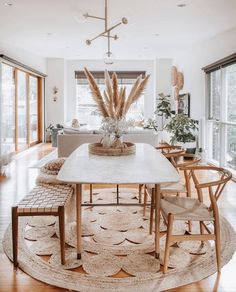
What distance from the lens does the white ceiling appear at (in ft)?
15.5

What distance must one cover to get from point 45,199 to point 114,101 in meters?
1.08

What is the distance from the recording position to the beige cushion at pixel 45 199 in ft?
8.13

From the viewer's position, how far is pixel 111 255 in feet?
8.80

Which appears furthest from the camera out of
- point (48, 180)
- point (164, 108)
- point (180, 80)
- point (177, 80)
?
point (164, 108)

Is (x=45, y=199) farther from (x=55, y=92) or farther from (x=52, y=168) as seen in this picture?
(x=55, y=92)

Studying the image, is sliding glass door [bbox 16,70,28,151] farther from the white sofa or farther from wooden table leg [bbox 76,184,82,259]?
wooden table leg [bbox 76,184,82,259]

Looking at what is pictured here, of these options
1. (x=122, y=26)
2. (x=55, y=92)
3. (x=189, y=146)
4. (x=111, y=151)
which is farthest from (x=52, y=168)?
(x=55, y=92)

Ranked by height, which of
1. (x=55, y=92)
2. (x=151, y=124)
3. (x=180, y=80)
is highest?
(x=180, y=80)

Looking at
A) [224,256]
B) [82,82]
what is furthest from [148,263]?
[82,82]

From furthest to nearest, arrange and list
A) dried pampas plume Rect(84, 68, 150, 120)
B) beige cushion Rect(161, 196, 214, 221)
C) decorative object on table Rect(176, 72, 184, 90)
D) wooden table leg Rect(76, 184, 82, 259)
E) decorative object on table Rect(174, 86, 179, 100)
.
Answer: decorative object on table Rect(174, 86, 179, 100), decorative object on table Rect(176, 72, 184, 90), dried pampas plume Rect(84, 68, 150, 120), wooden table leg Rect(76, 184, 82, 259), beige cushion Rect(161, 196, 214, 221)

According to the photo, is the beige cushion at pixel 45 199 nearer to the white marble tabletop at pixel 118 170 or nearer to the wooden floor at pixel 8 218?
the white marble tabletop at pixel 118 170

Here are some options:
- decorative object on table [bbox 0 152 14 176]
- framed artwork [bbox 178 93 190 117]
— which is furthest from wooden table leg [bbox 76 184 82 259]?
framed artwork [bbox 178 93 190 117]

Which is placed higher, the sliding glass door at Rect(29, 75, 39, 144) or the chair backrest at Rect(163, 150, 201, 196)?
the sliding glass door at Rect(29, 75, 39, 144)

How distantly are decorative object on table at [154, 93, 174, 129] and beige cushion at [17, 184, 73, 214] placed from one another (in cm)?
726
